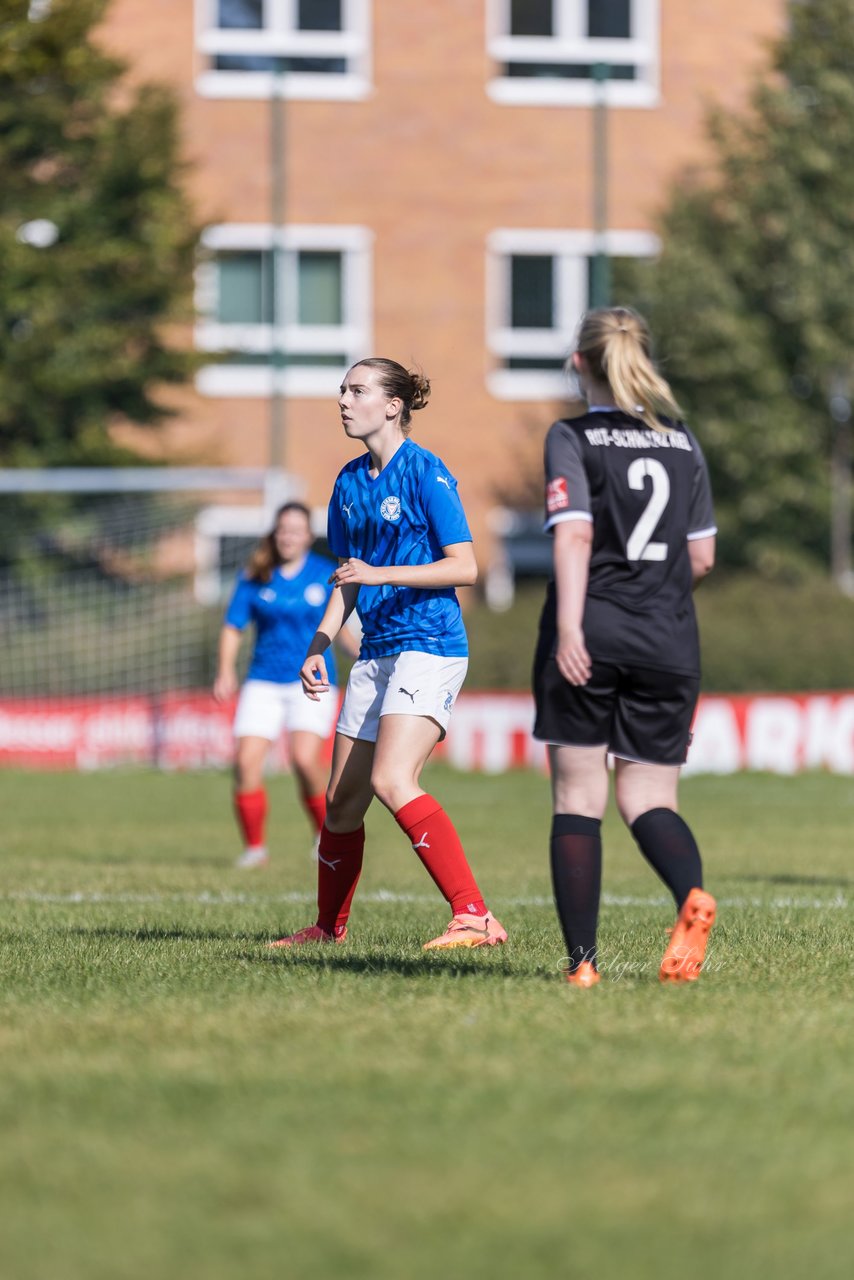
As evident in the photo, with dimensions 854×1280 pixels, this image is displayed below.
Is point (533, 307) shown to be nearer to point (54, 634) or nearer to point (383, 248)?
point (383, 248)

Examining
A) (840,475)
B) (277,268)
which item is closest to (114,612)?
(277,268)

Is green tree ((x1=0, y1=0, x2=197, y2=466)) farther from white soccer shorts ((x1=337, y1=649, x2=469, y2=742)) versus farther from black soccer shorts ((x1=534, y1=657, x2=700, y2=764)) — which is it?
black soccer shorts ((x1=534, y1=657, x2=700, y2=764))

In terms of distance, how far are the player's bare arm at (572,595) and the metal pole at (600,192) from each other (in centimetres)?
2222

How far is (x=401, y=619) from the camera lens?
22.4ft

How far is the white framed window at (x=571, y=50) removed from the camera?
31.6 metres

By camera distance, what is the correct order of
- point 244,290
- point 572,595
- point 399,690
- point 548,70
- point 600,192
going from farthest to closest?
point 548,70
point 244,290
point 600,192
point 399,690
point 572,595

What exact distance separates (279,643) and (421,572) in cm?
577

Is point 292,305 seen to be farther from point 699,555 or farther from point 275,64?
point 699,555

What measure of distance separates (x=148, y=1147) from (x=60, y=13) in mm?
13832

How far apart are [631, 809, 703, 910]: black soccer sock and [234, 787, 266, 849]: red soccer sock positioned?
6.66m

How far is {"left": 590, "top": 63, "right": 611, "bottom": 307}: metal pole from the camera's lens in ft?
90.9

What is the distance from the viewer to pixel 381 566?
22.1 feet

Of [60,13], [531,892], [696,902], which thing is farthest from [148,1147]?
[60,13]

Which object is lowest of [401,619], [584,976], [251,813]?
[251,813]
